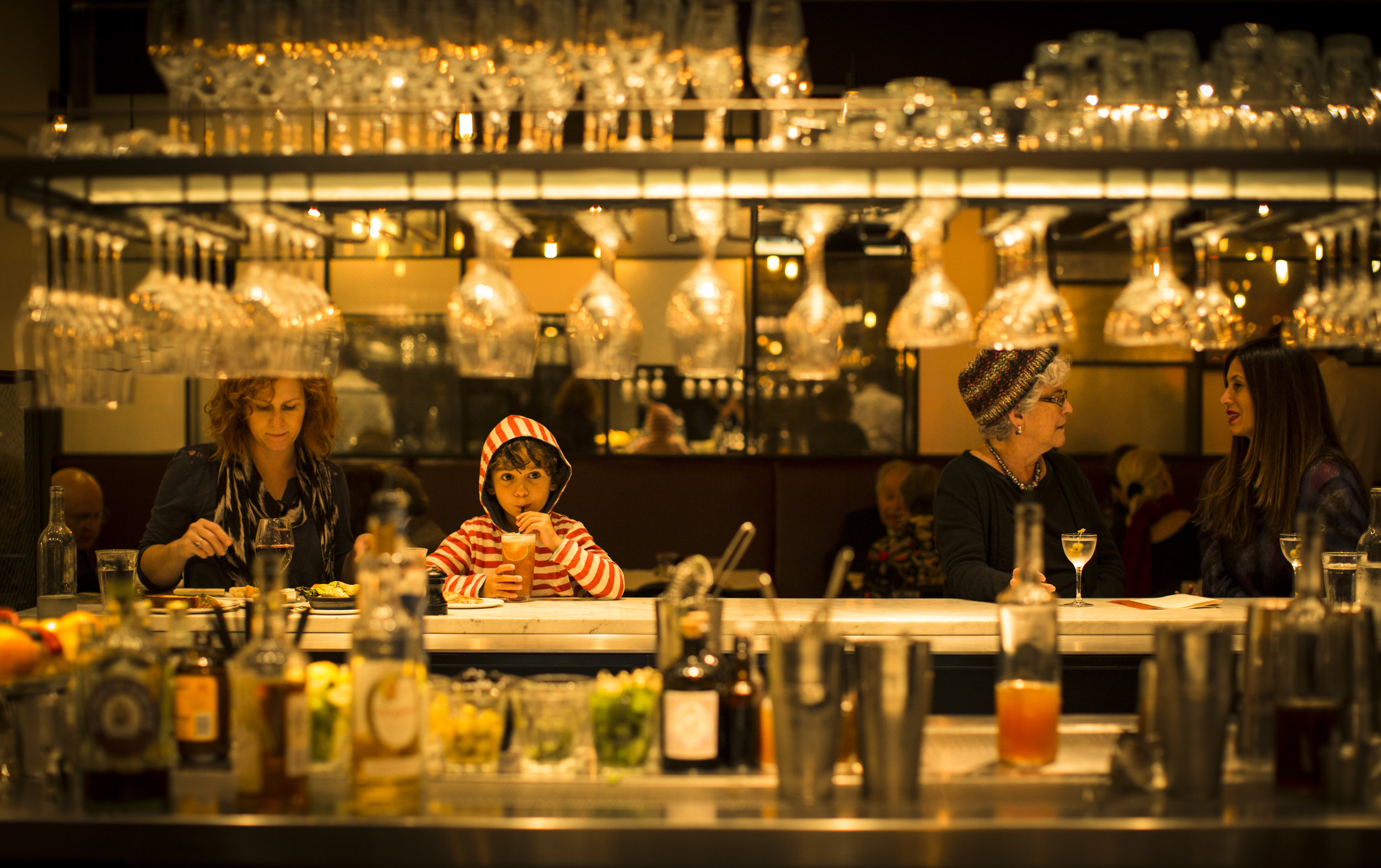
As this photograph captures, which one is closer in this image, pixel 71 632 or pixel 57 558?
pixel 71 632

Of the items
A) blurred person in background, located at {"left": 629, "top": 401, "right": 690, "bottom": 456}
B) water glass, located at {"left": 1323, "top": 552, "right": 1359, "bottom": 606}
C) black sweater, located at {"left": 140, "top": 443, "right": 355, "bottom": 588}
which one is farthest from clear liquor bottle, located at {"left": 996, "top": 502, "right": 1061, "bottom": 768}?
blurred person in background, located at {"left": 629, "top": 401, "right": 690, "bottom": 456}

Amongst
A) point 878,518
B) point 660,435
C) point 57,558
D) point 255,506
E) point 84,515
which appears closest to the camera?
point 57,558

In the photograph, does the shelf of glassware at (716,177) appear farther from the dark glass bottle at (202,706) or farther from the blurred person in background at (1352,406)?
the blurred person in background at (1352,406)

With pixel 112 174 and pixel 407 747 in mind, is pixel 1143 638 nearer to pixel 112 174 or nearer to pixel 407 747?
pixel 407 747

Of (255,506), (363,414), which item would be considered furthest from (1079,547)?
(363,414)

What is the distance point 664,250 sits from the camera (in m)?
7.75

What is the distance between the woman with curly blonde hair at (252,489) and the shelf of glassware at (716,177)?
1.44m

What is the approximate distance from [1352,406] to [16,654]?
5.46m

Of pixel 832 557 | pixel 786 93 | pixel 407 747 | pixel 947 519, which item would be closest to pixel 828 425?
pixel 832 557

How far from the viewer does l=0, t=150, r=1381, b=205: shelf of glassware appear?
1.81 metres

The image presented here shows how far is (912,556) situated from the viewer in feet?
15.6

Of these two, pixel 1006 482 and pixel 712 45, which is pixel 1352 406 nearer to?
pixel 1006 482

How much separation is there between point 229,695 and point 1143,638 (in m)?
2.15

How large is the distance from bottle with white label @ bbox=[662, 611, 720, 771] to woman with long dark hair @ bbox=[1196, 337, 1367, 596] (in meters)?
2.08
